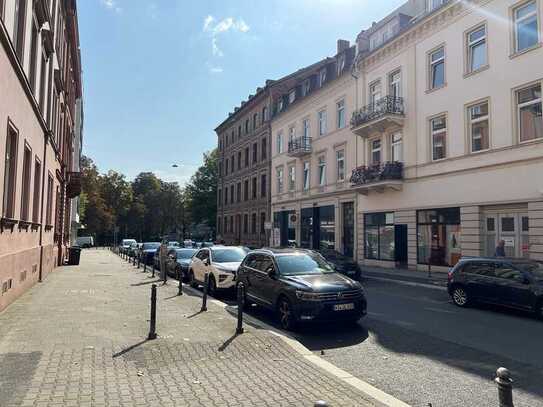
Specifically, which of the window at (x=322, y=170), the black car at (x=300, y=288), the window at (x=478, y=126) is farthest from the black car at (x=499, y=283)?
the window at (x=322, y=170)

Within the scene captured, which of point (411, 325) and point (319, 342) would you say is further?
point (411, 325)

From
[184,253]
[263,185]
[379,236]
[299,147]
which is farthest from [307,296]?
[263,185]

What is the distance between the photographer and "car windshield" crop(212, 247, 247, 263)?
15461 mm

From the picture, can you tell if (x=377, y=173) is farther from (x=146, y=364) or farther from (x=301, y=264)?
(x=146, y=364)

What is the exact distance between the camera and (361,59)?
27984mm

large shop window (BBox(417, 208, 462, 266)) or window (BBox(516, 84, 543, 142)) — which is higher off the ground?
window (BBox(516, 84, 543, 142))

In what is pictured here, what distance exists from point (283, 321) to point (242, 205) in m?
40.7

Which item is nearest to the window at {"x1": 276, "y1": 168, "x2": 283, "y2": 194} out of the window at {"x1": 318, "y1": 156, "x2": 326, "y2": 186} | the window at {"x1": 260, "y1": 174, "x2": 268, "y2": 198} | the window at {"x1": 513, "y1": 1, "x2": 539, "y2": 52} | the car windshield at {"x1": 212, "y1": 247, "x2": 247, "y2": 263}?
the window at {"x1": 260, "y1": 174, "x2": 268, "y2": 198}

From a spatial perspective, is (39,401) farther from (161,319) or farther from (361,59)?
(361,59)

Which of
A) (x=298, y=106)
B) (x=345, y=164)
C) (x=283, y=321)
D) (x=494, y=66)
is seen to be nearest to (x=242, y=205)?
(x=298, y=106)

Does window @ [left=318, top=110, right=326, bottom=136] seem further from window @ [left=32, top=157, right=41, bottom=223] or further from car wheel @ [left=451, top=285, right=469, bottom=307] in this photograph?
car wheel @ [left=451, top=285, right=469, bottom=307]

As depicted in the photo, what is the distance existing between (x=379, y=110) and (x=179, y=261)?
13607 millimetres

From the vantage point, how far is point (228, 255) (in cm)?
1584

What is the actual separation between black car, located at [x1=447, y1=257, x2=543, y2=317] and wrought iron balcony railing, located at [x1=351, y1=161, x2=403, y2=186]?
39.3 ft
